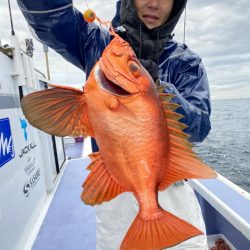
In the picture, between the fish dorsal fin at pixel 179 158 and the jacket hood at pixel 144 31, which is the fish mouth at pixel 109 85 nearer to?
the fish dorsal fin at pixel 179 158

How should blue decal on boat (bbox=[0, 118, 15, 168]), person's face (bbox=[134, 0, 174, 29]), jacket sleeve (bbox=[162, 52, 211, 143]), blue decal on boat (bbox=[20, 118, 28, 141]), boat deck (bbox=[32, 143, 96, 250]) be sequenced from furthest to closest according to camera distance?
blue decal on boat (bbox=[20, 118, 28, 141])
boat deck (bbox=[32, 143, 96, 250])
blue decal on boat (bbox=[0, 118, 15, 168])
person's face (bbox=[134, 0, 174, 29])
jacket sleeve (bbox=[162, 52, 211, 143])

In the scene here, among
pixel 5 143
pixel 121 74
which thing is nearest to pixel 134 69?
pixel 121 74

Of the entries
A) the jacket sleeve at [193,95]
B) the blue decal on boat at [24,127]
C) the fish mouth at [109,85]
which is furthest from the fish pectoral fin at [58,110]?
the blue decal on boat at [24,127]

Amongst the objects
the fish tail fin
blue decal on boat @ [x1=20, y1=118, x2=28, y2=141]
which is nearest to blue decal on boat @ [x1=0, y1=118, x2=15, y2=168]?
blue decal on boat @ [x1=20, y1=118, x2=28, y2=141]

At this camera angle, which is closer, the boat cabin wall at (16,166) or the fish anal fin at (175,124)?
the fish anal fin at (175,124)

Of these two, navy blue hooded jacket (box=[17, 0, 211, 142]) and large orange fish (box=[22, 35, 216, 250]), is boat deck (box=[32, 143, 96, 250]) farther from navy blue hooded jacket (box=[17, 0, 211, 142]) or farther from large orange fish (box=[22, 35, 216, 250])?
large orange fish (box=[22, 35, 216, 250])

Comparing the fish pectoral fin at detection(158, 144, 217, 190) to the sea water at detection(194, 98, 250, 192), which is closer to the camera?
the fish pectoral fin at detection(158, 144, 217, 190)

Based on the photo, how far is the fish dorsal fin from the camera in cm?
96

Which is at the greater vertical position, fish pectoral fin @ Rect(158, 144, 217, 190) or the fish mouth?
the fish mouth

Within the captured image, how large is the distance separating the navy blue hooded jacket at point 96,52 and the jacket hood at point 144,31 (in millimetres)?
128

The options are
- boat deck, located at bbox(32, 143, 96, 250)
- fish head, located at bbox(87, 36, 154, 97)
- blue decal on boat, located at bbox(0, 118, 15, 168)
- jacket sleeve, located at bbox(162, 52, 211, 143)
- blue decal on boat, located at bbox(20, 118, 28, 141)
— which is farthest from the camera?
blue decal on boat, located at bbox(20, 118, 28, 141)

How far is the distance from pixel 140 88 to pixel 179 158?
Result: 30cm

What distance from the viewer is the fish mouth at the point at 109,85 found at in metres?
0.86

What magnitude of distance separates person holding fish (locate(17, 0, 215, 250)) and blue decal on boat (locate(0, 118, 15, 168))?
3.60ft
